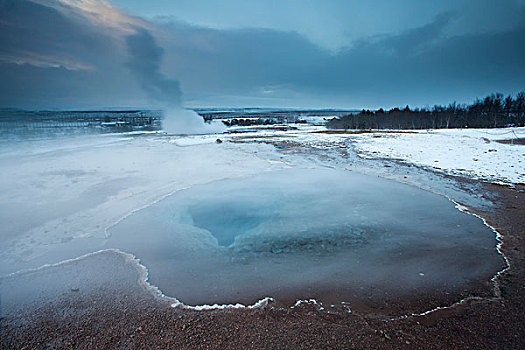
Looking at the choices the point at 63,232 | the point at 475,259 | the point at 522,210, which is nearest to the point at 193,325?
the point at 63,232

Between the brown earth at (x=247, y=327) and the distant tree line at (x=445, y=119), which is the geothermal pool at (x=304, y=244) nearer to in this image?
the brown earth at (x=247, y=327)

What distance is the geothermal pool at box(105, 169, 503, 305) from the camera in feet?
12.9

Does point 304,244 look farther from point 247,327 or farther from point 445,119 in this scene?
point 445,119

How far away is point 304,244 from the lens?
5180 millimetres

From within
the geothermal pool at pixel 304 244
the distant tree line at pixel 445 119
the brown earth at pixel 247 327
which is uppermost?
the distant tree line at pixel 445 119

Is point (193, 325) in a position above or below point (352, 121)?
below

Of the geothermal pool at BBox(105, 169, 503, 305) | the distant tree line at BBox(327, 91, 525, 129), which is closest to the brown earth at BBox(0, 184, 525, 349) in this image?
the geothermal pool at BBox(105, 169, 503, 305)

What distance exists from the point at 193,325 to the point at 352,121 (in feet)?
208

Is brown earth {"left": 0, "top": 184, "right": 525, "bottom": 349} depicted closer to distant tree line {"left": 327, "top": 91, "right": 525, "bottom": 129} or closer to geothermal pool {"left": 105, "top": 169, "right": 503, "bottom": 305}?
geothermal pool {"left": 105, "top": 169, "right": 503, "bottom": 305}

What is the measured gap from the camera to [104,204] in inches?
288

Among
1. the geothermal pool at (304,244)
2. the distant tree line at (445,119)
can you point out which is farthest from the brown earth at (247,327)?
the distant tree line at (445,119)

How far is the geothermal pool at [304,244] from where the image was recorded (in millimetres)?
3918

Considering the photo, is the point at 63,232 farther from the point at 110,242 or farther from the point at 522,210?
the point at 522,210

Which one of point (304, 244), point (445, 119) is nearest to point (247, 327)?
point (304, 244)
